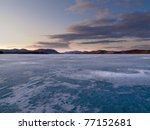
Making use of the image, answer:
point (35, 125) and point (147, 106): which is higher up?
point (35, 125)

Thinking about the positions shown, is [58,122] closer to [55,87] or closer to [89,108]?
[89,108]

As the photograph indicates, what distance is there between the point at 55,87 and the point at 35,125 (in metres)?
5.09

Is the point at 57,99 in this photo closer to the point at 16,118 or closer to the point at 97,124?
→ the point at 16,118

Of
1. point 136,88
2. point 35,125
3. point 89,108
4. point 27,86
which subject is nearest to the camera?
point 35,125

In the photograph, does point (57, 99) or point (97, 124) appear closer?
point (97, 124)

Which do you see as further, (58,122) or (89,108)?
(89,108)

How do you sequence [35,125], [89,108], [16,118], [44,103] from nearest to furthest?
[35,125] < [16,118] < [89,108] < [44,103]

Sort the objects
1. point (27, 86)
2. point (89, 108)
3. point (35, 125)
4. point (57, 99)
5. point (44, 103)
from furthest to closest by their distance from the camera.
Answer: point (27, 86)
point (57, 99)
point (44, 103)
point (89, 108)
point (35, 125)

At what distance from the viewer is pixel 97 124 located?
4184mm

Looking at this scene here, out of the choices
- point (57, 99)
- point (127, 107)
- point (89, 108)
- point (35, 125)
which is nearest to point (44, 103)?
point (57, 99)

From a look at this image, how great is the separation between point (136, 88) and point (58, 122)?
18.4 ft

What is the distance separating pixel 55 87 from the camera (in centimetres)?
917

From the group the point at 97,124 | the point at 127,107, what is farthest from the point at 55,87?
the point at 97,124

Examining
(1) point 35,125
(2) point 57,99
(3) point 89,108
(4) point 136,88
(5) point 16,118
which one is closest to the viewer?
(1) point 35,125
